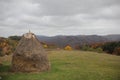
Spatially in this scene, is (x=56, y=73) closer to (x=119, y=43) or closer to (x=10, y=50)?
(x=10, y=50)

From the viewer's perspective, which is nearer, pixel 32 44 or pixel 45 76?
pixel 45 76

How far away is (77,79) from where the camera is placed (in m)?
23.7

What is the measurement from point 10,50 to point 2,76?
38523 millimetres

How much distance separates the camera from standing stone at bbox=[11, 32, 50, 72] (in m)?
26.8

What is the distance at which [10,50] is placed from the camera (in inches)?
2463

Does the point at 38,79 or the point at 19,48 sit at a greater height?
the point at 19,48

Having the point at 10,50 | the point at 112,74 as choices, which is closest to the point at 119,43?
the point at 10,50

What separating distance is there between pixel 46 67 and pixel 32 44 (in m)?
2.99

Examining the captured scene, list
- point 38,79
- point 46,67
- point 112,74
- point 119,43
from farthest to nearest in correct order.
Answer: point 119,43 → point 46,67 → point 112,74 → point 38,79

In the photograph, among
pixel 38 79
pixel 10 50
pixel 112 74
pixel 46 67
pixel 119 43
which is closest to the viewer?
pixel 38 79

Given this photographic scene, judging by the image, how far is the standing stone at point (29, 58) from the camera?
87.8 ft

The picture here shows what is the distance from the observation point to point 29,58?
2672 cm

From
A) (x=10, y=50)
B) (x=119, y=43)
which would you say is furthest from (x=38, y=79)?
(x=119, y=43)

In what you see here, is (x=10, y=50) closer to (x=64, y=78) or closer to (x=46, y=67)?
(x=46, y=67)
